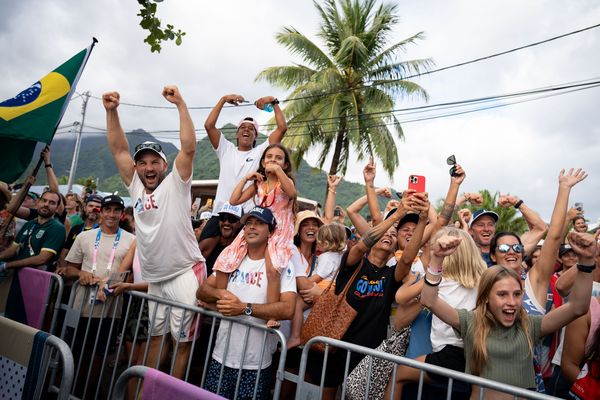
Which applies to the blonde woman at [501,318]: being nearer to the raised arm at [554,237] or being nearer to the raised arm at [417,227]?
the raised arm at [417,227]

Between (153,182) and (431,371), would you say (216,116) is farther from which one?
(431,371)

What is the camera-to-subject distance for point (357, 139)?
17.5 m

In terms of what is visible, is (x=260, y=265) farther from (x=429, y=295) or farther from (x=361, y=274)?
(x=429, y=295)

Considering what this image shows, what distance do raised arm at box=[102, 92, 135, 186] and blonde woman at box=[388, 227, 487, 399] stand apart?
8.61ft

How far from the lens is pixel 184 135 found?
10.9 feet

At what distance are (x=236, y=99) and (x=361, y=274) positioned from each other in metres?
2.09

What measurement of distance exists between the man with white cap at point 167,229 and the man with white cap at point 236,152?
2.50 feet

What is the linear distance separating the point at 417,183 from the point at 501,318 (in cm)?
106

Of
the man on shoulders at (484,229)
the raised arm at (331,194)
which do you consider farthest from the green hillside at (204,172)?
the man on shoulders at (484,229)

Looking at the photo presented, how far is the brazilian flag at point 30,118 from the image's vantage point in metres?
4.16

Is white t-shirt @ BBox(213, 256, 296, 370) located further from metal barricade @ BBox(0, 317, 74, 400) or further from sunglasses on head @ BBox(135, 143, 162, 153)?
sunglasses on head @ BBox(135, 143, 162, 153)

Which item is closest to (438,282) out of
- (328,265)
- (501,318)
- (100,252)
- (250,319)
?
(501,318)

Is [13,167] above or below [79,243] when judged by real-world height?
above

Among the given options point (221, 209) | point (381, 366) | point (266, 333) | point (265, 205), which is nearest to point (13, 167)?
point (221, 209)
